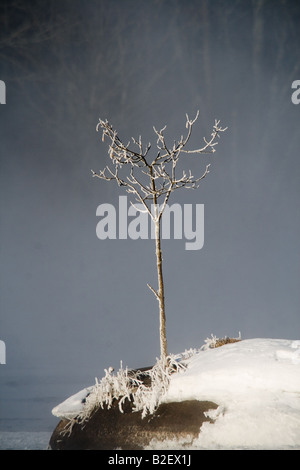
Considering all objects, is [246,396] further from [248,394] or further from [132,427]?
[132,427]

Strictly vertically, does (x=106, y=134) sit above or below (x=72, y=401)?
above

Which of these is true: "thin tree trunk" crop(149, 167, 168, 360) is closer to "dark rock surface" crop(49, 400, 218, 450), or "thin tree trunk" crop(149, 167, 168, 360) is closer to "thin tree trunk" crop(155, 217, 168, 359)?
"thin tree trunk" crop(155, 217, 168, 359)

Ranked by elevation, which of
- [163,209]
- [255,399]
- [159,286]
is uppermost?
[163,209]

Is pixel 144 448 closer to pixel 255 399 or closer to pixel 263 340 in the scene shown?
pixel 255 399

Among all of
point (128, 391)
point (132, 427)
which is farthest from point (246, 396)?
point (128, 391)

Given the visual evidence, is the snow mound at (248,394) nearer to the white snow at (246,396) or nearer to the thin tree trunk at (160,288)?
the white snow at (246,396)

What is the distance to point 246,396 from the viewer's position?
469 centimetres

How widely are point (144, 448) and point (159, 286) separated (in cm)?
309

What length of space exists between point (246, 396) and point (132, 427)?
2026 mm
